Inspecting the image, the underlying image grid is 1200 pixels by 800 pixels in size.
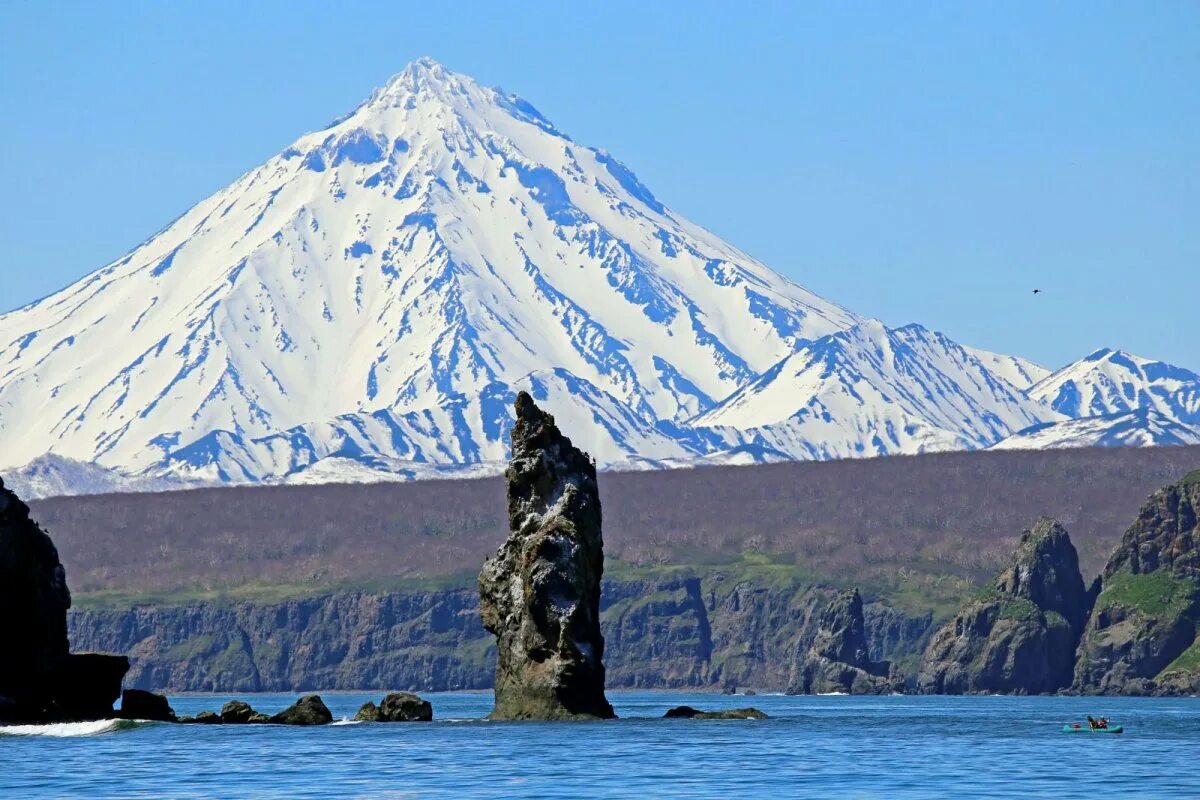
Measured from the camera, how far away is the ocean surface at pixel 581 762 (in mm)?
112812

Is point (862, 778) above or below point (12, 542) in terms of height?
below

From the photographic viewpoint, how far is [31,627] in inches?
5891

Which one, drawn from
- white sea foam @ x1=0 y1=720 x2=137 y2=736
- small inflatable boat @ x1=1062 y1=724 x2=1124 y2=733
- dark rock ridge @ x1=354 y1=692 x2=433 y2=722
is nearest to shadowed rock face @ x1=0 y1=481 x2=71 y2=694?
white sea foam @ x1=0 y1=720 x2=137 y2=736

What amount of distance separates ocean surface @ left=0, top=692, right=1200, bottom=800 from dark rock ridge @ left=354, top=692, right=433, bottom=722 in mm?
13662

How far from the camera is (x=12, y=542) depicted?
14900cm

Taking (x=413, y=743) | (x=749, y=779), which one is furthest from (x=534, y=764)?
(x=413, y=743)

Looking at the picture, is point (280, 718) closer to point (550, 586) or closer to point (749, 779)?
point (550, 586)

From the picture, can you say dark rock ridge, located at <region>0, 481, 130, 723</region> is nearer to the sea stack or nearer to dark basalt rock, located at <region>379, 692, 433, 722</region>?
the sea stack

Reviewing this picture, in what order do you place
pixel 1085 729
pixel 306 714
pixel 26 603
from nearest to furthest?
pixel 26 603 → pixel 306 714 → pixel 1085 729

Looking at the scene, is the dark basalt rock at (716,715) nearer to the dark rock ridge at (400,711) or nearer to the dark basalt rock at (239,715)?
the dark rock ridge at (400,711)

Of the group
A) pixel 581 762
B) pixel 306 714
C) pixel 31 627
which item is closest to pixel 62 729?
pixel 31 627

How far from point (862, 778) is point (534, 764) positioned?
685 inches

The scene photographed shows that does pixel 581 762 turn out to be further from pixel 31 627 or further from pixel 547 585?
pixel 31 627

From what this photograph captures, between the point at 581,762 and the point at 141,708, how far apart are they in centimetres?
5574
